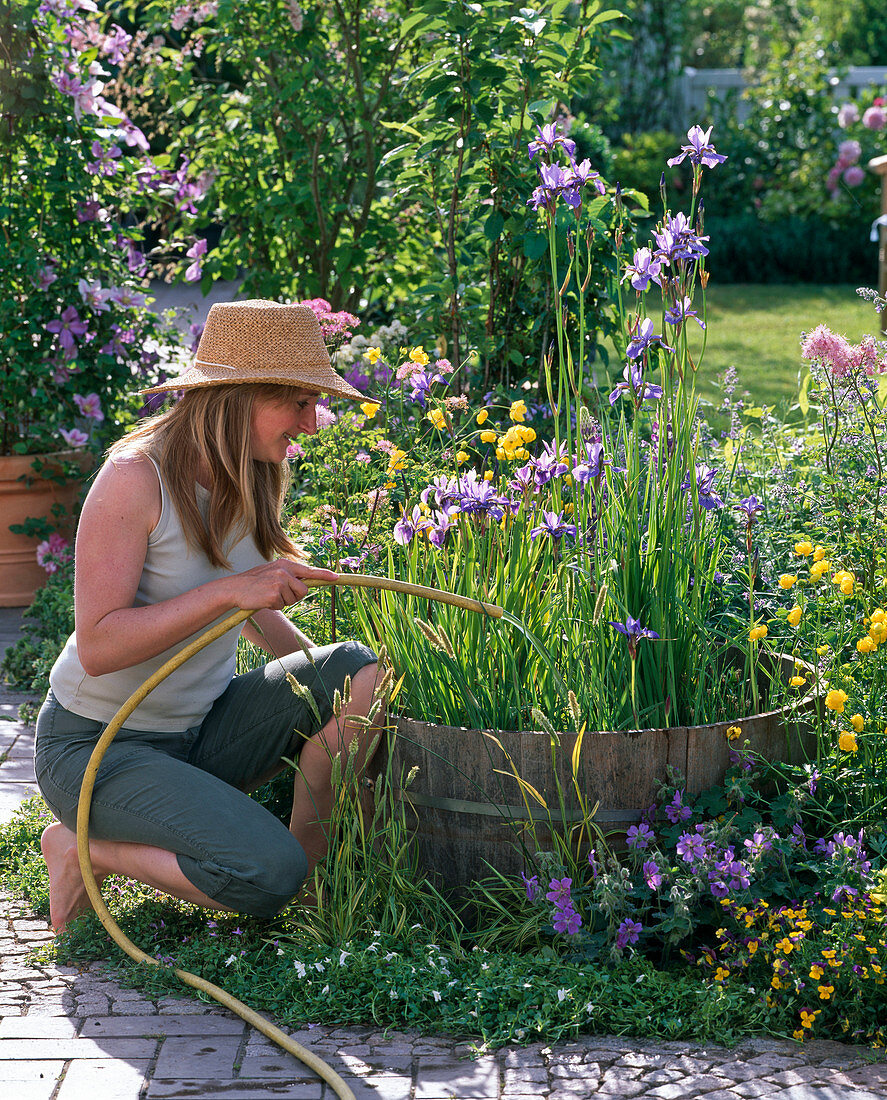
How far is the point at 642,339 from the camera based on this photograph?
8.74ft

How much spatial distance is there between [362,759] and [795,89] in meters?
11.8

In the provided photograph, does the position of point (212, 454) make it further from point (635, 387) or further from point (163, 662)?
point (635, 387)

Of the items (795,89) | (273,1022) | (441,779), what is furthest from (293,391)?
(795,89)

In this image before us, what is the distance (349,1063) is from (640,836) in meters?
0.68

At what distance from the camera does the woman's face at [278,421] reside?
→ 2.68m

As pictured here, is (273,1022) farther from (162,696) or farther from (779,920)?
(779,920)

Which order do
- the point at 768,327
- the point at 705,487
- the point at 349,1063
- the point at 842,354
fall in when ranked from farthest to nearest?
the point at 768,327 → the point at 842,354 → the point at 705,487 → the point at 349,1063

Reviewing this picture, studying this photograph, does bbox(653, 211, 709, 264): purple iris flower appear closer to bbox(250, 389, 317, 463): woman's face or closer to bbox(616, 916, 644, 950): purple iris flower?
bbox(250, 389, 317, 463): woman's face

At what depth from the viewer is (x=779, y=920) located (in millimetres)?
2383

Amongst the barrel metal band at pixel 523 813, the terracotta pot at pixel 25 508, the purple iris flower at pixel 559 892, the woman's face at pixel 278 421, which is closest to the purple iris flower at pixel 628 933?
the purple iris flower at pixel 559 892

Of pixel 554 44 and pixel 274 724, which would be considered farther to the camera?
pixel 554 44

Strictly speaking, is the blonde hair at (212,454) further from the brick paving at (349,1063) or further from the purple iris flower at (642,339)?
the brick paving at (349,1063)

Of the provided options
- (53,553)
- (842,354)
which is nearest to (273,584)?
(842,354)

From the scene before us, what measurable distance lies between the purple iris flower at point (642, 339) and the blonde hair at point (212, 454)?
702 mm
